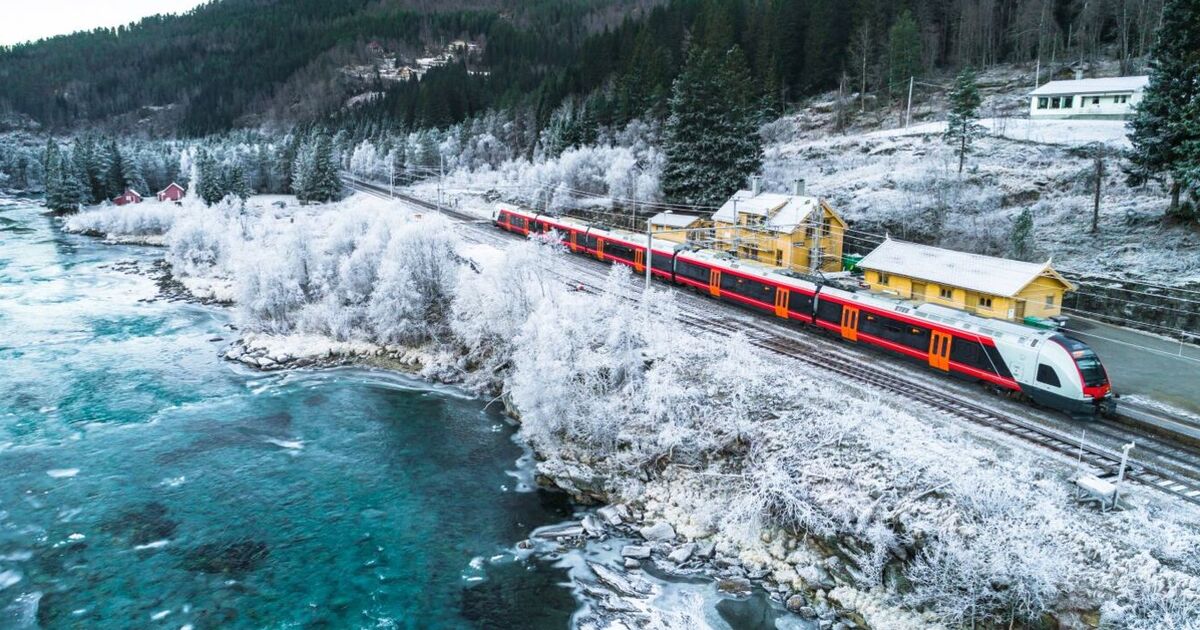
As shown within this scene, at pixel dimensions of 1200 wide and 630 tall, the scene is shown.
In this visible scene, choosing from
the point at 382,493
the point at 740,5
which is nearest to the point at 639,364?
the point at 382,493

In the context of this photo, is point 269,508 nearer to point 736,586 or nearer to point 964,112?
point 736,586

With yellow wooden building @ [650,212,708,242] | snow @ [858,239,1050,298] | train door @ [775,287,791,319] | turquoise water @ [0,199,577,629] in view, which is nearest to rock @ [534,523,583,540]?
turquoise water @ [0,199,577,629]

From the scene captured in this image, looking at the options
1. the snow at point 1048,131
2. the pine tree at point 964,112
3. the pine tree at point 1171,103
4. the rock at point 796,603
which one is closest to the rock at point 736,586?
the rock at point 796,603

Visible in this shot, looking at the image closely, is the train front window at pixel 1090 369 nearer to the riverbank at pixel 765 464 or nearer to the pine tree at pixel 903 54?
the riverbank at pixel 765 464

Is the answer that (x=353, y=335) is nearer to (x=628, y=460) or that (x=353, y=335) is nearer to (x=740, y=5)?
(x=628, y=460)

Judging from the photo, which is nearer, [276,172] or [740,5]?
[740,5]

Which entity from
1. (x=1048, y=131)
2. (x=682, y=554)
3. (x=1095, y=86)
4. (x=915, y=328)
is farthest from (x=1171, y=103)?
(x=682, y=554)

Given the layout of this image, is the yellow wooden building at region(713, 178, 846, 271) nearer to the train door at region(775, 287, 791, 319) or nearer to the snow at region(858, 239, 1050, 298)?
the snow at region(858, 239, 1050, 298)
